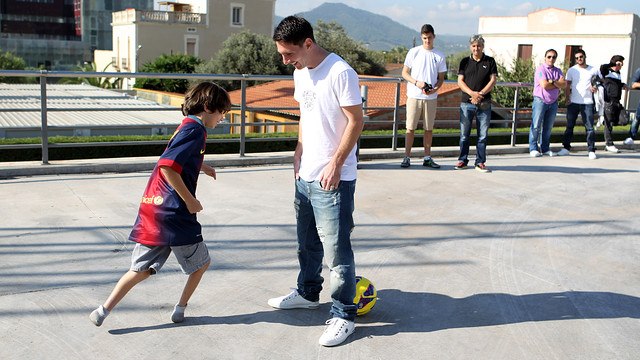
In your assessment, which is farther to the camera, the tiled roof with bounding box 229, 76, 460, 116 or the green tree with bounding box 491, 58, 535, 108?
the green tree with bounding box 491, 58, 535, 108

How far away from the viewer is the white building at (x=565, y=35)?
61562 mm

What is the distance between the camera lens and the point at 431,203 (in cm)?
741

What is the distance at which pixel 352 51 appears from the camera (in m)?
59.6

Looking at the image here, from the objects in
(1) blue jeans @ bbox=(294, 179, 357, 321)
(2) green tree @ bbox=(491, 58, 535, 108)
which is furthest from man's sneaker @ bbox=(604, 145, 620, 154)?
(2) green tree @ bbox=(491, 58, 535, 108)

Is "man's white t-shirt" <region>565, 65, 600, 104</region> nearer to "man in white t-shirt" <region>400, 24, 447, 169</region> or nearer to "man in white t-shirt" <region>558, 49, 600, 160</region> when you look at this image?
"man in white t-shirt" <region>558, 49, 600, 160</region>

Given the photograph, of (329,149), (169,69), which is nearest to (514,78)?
(169,69)

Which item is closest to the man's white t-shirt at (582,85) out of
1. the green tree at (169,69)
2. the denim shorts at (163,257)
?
the denim shorts at (163,257)

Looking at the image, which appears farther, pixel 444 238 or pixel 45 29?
pixel 45 29

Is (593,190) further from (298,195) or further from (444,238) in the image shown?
(298,195)

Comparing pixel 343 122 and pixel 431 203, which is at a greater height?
pixel 343 122

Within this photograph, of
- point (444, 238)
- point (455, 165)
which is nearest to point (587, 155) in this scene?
point (455, 165)

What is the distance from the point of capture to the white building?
202 ft

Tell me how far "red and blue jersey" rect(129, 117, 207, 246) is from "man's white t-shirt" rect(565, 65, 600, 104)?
9.05 metres

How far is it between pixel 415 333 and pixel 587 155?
8.71 meters
